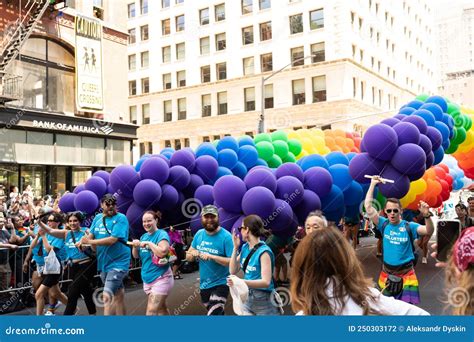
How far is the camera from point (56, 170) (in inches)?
803

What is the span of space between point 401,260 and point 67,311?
4.15 meters

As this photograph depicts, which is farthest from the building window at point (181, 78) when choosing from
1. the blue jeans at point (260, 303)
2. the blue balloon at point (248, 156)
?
the blue jeans at point (260, 303)

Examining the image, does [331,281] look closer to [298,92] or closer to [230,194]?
[230,194]

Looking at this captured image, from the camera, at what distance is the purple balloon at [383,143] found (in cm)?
830

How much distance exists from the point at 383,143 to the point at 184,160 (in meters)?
3.27

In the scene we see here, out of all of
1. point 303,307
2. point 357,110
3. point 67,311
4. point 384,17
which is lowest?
point 67,311

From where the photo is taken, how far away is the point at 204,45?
4228cm

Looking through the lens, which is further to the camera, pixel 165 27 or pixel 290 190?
pixel 165 27

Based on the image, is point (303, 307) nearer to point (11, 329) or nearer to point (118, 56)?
point (11, 329)

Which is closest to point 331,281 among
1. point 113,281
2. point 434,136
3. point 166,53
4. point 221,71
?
point 113,281

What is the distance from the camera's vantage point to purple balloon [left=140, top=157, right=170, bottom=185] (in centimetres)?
777

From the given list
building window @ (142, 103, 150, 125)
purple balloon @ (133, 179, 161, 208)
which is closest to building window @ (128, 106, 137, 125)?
building window @ (142, 103, 150, 125)

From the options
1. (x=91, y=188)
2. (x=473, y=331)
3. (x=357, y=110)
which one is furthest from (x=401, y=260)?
(x=357, y=110)

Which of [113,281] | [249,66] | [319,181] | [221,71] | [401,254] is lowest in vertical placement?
[113,281]
